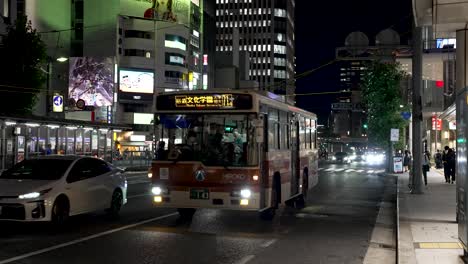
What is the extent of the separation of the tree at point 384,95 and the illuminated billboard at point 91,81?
132 feet

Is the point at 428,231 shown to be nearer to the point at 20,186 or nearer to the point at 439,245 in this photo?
the point at 439,245

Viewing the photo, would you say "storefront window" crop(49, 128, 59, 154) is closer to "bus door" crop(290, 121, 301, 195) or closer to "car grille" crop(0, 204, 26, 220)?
"bus door" crop(290, 121, 301, 195)

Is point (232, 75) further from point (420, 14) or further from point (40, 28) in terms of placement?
point (420, 14)

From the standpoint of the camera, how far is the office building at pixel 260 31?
180000mm

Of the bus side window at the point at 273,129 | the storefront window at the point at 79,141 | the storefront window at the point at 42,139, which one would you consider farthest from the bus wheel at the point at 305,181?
the storefront window at the point at 79,141

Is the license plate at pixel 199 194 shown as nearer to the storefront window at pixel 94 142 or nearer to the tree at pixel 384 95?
the storefront window at pixel 94 142

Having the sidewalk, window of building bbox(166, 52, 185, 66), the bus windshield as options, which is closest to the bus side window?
the bus windshield

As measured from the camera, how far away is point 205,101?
44.9ft

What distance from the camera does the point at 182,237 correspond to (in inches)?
466

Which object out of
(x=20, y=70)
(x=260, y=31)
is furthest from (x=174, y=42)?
(x=260, y=31)

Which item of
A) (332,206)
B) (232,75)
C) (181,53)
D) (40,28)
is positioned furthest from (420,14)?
(232,75)

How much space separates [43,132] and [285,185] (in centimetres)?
2678

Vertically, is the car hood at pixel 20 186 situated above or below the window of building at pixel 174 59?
below

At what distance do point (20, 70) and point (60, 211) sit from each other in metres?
28.4
